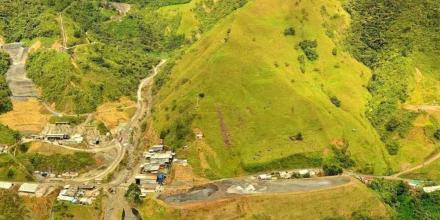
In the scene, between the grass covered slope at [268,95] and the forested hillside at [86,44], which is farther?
the forested hillside at [86,44]

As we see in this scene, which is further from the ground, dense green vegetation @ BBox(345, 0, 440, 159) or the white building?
dense green vegetation @ BBox(345, 0, 440, 159)

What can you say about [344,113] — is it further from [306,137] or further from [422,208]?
[422,208]

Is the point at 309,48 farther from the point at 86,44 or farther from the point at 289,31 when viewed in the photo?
the point at 86,44

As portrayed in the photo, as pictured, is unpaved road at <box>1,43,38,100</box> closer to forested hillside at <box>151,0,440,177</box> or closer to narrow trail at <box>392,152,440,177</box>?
forested hillside at <box>151,0,440,177</box>

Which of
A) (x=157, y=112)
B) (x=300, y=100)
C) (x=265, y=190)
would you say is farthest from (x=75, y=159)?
(x=300, y=100)

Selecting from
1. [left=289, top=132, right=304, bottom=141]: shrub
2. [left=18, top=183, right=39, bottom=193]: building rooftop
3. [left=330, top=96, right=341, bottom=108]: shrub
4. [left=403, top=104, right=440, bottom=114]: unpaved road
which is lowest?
[left=18, top=183, right=39, bottom=193]: building rooftop

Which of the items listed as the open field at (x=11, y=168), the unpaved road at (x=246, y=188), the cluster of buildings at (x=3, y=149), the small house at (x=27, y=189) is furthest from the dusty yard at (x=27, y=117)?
the unpaved road at (x=246, y=188)

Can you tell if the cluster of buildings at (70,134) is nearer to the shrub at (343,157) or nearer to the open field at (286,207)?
the open field at (286,207)

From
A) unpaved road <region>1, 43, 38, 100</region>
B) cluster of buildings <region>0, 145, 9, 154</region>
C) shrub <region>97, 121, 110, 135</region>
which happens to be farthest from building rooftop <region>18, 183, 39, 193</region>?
unpaved road <region>1, 43, 38, 100</region>
